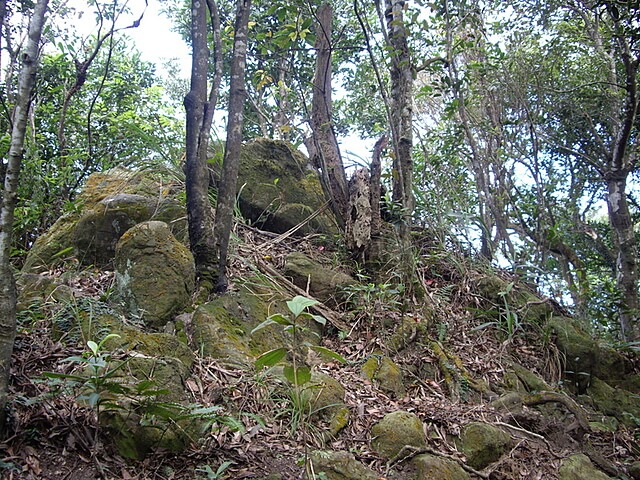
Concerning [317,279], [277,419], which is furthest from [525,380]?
[277,419]

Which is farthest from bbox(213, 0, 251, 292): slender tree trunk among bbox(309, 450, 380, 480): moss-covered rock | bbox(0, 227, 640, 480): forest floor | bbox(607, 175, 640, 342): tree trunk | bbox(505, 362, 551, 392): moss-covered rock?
bbox(607, 175, 640, 342): tree trunk

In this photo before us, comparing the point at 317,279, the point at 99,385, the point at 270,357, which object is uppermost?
the point at 317,279

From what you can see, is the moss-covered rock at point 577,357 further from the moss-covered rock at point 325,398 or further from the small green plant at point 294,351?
the small green plant at point 294,351

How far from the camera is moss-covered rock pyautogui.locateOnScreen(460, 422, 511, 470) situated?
3240 mm

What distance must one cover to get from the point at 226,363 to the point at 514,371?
2870mm

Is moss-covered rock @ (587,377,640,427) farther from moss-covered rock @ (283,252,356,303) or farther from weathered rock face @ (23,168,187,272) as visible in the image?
weathered rock face @ (23,168,187,272)

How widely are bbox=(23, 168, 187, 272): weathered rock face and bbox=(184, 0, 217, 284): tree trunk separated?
0.59m

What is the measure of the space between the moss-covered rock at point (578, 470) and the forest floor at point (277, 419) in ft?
0.20

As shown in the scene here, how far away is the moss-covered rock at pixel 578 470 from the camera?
3.44 metres

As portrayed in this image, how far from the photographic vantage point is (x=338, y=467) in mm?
2582

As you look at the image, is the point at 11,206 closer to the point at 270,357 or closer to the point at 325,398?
the point at 270,357

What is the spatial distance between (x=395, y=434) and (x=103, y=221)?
3.10 metres

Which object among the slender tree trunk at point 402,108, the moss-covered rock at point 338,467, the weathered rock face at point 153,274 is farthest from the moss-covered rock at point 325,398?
the slender tree trunk at point 402,108

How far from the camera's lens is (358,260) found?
5.30 metres
